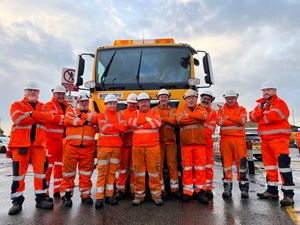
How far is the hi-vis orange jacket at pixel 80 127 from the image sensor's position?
492 centimetres

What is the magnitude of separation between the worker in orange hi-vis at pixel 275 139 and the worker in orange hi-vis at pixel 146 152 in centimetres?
193

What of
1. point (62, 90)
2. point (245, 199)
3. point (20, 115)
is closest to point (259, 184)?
point (245, 199)

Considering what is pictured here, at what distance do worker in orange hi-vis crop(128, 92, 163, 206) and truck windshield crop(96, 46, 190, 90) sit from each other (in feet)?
4.34

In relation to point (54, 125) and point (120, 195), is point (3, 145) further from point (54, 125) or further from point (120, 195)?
point (120, 195)

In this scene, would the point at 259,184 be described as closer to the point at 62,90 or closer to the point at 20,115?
the point at 62,90

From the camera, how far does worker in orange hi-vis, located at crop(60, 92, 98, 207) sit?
4.92m

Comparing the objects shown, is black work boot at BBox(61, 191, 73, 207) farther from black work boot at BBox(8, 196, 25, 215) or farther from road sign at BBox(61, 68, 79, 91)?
road sign at BBox(61, 68, 79, 91)

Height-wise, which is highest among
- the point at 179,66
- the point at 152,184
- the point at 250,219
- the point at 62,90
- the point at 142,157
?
the point at 179,66

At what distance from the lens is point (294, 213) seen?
13.8 ft

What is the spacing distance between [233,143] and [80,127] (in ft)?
9.14

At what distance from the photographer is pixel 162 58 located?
21.3 feet

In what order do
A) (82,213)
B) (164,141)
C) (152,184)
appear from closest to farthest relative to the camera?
(82,213)
(152,184)
(164,141)

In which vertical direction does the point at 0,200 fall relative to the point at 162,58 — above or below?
below

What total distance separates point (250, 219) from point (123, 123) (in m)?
2.44
